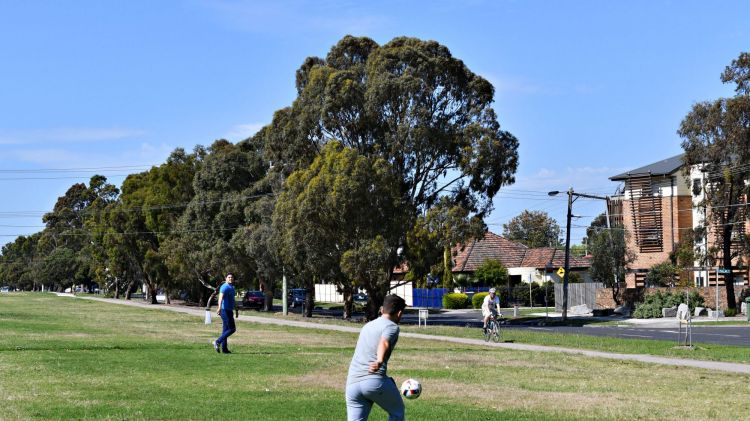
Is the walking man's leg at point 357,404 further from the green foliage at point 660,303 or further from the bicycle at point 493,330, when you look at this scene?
the green foliage at point 660,303

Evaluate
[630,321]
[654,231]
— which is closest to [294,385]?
[630,321]

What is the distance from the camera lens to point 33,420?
38.1 ft

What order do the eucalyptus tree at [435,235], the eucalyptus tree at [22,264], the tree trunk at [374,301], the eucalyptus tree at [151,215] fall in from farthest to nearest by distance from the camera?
the eucalyptus tree at [22,264] → the eucalyptus tree at [151,215] → the tree trunk at [374,301] → the eucalyptus tree at [435,235]

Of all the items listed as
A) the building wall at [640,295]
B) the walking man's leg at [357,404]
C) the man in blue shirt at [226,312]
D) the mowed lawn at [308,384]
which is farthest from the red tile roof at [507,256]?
the walking man's leg at [357,404]

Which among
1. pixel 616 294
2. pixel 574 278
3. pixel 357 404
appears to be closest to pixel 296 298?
pixel 574 278

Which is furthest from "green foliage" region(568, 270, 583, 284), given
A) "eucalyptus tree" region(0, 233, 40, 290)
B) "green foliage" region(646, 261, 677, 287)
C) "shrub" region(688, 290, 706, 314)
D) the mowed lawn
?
"eucalyptus tree" region(0, 233, 40, 290)

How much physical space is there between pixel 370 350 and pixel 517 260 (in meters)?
80.6

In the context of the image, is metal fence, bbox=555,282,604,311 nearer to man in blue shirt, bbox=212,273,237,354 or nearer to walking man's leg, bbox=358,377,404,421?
man in blue shirt, bbox=212,273,237,354

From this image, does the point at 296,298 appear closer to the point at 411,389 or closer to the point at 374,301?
the point at 374,301

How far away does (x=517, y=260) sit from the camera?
8850 centimetres

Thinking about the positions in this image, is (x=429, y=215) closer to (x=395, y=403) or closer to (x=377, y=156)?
(x=377, y=156)

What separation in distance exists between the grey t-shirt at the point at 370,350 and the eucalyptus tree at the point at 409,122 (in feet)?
125

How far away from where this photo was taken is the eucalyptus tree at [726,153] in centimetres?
5253

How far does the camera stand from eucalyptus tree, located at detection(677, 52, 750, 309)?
52.5 m
